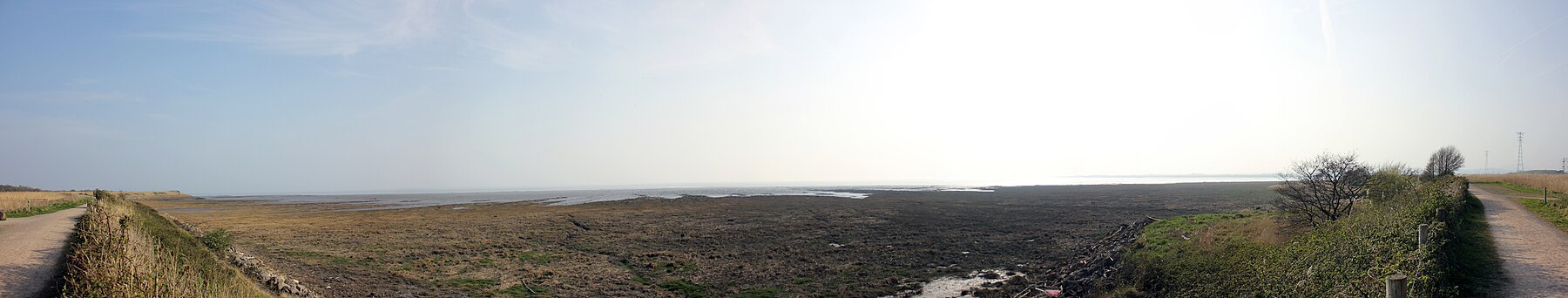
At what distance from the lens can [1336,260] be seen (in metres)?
10.2

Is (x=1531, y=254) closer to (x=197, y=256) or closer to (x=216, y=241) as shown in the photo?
(x=197, y=256)

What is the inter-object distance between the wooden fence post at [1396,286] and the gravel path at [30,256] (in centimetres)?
1775

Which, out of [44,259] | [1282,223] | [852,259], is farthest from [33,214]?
[1282,223]

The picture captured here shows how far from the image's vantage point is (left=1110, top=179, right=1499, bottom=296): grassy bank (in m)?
8.64

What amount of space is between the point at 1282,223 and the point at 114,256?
89.4 feet

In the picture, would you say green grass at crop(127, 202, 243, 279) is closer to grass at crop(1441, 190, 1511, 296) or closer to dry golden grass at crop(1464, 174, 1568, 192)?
→ grass at crop(1441, 190, 1511, 296)

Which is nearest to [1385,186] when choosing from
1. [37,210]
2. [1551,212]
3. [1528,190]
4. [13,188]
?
[1551,212]

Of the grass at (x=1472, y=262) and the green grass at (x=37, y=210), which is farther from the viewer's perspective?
the green grass at (x=37, y=210)

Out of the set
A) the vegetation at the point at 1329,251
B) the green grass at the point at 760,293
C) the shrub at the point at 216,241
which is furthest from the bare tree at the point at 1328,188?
the shrub at the point at 216,241

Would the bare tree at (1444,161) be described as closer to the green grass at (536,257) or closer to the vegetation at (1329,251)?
the vegetation at (1329,251)

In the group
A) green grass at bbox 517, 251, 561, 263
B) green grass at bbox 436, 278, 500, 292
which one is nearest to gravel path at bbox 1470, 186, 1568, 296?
green grass at bbox 436, 278, 500, 292

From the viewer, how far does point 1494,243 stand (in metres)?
13.7

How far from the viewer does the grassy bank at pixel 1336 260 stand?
8.64 m

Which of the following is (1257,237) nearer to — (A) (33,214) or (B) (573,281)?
(B) (573,281)
